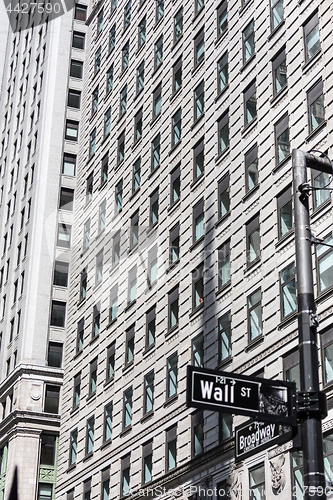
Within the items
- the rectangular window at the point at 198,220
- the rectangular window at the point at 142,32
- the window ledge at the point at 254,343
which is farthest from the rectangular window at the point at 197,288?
the rectangular window at the point at 142,32

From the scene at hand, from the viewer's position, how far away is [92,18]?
68062mm

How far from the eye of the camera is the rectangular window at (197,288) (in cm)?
3725

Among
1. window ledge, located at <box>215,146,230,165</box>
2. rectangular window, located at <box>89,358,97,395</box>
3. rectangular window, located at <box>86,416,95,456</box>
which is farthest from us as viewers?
rectangular window, located at <box>89,358,97,395</box>

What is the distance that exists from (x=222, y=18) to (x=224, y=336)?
1770 cm

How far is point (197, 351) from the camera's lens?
36.2 metres

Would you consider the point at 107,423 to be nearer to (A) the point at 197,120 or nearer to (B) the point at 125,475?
(B) the point at 125,475

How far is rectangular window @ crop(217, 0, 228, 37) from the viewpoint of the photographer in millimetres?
41875

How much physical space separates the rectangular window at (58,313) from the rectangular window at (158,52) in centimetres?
2257

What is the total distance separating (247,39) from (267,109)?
563 cm

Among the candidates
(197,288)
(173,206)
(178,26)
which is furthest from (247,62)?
(178,26)

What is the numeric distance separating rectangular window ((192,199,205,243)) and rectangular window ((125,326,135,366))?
7.39 metres

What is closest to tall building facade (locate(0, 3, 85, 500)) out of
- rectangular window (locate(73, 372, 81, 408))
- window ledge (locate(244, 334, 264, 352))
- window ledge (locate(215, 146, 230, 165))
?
rectangular window (locate(73, 372, 81, 408))

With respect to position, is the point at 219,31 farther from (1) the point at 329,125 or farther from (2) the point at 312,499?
(2) the point at 312,499

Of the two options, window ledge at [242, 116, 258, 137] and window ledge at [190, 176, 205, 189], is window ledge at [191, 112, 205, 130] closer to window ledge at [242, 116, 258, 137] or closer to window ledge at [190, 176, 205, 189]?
window ledge at [190, 176, 205, 189]
